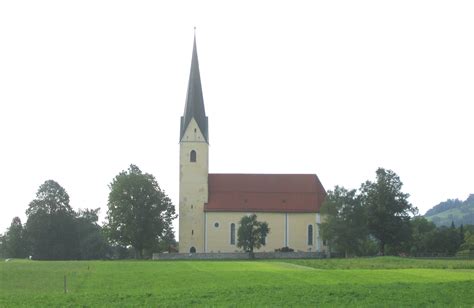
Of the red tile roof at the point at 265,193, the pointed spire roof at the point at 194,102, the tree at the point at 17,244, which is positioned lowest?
the tree at the point at 17,244

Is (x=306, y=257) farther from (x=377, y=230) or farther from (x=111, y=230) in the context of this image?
(x=111, y=230)

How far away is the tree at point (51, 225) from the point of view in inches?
3546

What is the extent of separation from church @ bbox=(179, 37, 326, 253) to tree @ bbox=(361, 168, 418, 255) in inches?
Answer: 322

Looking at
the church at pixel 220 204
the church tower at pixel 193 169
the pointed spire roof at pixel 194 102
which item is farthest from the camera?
the church at pixel 220 204

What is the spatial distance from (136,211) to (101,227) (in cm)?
869

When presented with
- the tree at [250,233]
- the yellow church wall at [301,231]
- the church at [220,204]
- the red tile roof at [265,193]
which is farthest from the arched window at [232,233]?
the yellow church wall at [301,231]

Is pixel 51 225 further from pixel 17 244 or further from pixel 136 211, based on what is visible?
pixel 136 211

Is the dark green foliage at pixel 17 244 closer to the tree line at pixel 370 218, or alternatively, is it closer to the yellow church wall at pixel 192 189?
the yellow church wall at pixel 192 189

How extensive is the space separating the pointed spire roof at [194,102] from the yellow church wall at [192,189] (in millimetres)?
657

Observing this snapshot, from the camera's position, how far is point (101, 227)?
287 feet

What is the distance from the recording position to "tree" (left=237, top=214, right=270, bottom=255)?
82250mm

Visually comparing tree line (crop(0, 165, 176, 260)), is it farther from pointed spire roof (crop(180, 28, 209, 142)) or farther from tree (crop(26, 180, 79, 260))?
pointed spire roof (crop(180, 28, 209, 142))

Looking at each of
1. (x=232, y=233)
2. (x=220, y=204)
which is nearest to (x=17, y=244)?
(x=220, y=204)

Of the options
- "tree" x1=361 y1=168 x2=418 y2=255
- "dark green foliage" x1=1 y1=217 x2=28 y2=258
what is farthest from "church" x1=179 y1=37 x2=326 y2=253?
"dark green foliage" x1=1 y1=217 x2=28 y2=258
